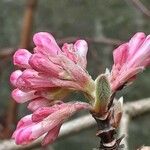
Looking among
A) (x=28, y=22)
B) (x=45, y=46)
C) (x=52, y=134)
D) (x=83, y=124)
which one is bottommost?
(x=83, y=124)

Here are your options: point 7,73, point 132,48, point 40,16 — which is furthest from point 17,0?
point 132,48

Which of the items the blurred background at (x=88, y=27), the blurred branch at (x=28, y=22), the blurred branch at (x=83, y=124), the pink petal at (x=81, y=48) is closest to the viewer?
the pink petal at (x=81, y=48)

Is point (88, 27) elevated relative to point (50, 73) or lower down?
lower down

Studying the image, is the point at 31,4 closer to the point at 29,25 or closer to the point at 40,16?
the point at 29,25

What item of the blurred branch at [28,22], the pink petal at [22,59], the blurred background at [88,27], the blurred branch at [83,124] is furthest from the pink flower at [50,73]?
the blurred background at [88,27]

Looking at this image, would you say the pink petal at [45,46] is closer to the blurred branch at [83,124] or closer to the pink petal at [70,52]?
the pink petal at [70,52]

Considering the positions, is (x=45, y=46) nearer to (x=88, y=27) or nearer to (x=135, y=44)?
(x=135, y=44)

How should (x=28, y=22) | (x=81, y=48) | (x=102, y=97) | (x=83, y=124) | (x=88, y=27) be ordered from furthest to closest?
(x=88, y=27)
(x=28, y=22)
(x=83, y=124)
(x=81, y=48)
(x=102, y=97)

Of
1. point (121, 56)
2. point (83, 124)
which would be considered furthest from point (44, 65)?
point (83, 124)
